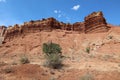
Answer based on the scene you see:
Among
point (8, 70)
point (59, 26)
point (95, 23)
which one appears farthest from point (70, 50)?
point (8, 70)

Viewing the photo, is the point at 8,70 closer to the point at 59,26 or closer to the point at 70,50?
the point at 70,50

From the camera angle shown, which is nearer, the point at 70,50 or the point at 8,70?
the point at 8,70

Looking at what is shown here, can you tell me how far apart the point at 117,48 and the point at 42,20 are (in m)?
19.8

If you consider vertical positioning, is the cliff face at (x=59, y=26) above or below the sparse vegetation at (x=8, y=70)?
above

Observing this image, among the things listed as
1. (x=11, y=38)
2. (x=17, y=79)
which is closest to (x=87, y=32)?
(x=11, y=38)

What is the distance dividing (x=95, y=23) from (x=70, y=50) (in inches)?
373

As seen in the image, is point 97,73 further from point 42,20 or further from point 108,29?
point 42,20

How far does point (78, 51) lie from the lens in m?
34.2

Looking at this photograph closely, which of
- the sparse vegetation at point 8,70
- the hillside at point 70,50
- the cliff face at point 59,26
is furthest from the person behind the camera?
the cliff face at point 59,26

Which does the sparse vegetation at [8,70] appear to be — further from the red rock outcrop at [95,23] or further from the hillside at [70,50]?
the red rock outcrop at [95,23]

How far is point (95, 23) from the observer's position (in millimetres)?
41906

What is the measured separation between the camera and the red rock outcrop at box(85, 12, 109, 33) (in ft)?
133

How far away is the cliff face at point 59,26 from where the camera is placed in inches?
1629

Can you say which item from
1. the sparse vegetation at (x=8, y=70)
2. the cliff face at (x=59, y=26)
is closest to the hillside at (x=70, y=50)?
the cliff face at (x=59, y=26)
